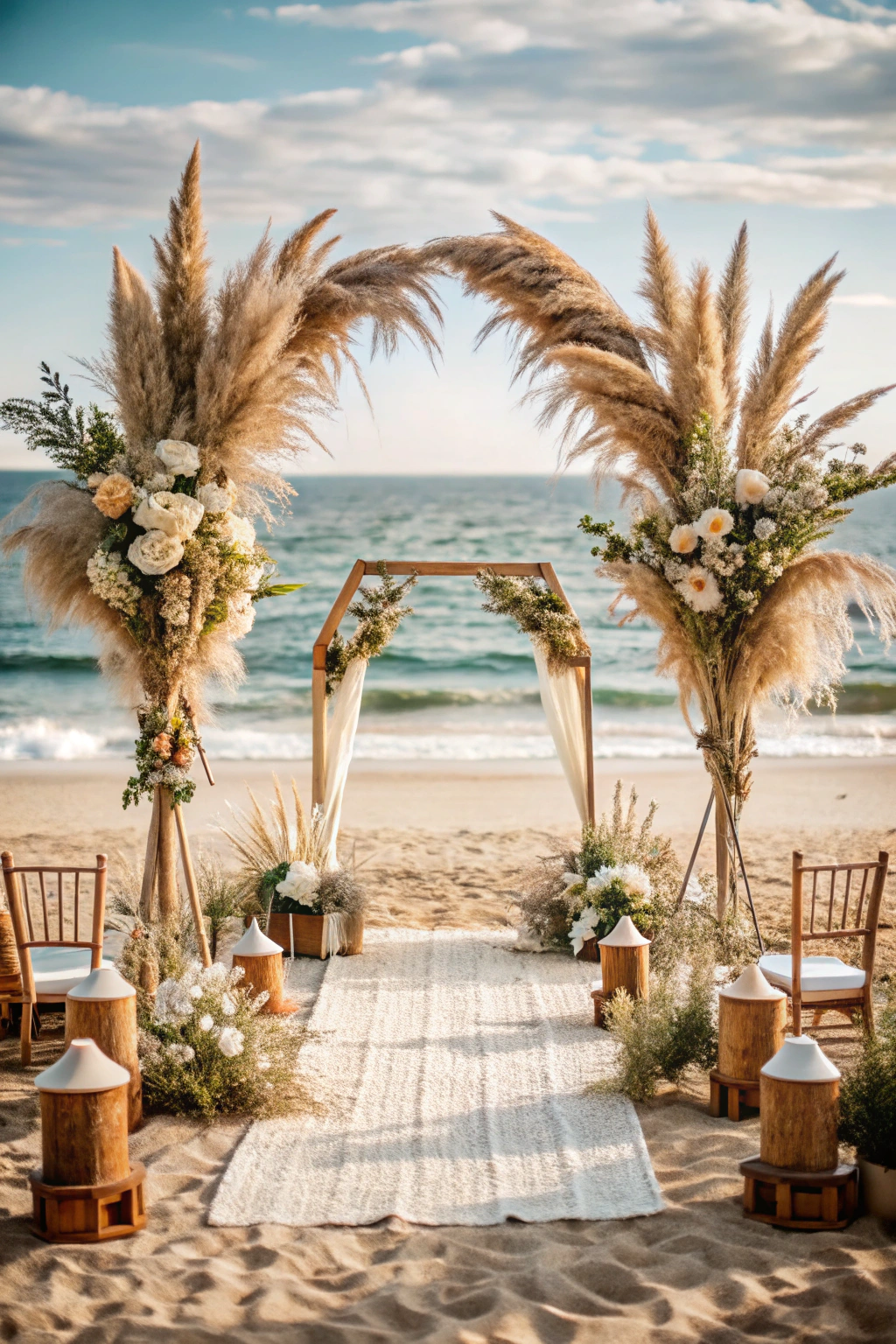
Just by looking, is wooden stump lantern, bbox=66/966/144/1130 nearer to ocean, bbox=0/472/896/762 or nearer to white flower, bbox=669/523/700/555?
ocean, bbox=0/472/896/762

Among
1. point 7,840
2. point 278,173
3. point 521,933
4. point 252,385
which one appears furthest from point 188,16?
point 278,173

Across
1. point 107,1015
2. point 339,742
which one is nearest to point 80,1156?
point 107,1015

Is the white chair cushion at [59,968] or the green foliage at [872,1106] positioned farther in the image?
the white chair cushion at [59,968]

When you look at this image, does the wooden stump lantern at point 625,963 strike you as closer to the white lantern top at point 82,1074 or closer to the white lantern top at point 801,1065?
the white lantern top at point 801,1065

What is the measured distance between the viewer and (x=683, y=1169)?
12.2ft

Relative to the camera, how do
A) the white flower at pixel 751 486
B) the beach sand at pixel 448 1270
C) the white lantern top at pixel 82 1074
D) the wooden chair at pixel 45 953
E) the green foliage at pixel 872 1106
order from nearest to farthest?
the beach sand at pixel 448 1270 → the white lantern top at pixel 82 1074 → the green foliage at pixel 872 1106 → the wooden chair at pixel 45 953 → the white flower at pixel 751 486

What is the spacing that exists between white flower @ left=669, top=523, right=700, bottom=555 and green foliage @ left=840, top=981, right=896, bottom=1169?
8.60 ft

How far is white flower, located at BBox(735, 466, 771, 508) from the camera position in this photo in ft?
18.2

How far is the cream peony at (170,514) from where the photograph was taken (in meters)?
5.11

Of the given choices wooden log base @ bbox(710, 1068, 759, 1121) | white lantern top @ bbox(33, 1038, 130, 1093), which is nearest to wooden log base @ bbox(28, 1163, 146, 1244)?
white lantern top @ bbox(33, 1038, 130, 1093)

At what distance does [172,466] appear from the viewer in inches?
206

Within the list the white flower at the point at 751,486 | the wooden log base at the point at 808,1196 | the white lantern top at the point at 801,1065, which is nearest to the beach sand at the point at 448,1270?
the wooden log base at the point at 808,1196

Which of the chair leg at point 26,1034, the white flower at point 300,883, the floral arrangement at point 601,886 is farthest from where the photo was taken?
the white flower at point 300,883

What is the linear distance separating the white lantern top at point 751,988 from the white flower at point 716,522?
2.23 metres
